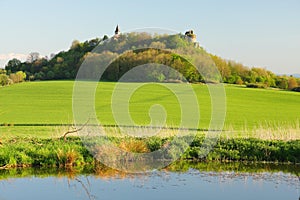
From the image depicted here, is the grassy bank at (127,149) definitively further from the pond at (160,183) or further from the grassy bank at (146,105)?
the grassy bank at (146,105)

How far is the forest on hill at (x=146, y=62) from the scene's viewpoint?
31.7 m

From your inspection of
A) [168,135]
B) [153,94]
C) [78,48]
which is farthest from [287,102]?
[78,48]

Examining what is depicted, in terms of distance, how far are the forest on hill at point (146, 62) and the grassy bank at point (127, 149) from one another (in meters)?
5.68

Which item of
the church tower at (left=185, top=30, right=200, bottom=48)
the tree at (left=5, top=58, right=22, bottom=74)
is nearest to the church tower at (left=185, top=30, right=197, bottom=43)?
the church tower at (left=185, top=30, right=200, bottom=48)

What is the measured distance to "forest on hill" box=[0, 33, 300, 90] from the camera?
31658 mm

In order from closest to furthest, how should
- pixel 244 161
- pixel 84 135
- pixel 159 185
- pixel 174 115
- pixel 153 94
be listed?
pixel 159 185, pixel 244 161, pixel 84 135, pixel 174 115, pixel 153 94

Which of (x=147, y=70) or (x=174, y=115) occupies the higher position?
(x=147, y=70)

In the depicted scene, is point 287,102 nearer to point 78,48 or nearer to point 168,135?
point 168,135

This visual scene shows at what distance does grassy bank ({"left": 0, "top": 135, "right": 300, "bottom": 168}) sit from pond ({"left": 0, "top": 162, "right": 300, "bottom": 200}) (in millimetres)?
734

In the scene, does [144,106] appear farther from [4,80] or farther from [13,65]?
[13,65]

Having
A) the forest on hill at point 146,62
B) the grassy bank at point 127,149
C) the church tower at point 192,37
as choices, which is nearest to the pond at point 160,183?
the grassy bank at point 127,149

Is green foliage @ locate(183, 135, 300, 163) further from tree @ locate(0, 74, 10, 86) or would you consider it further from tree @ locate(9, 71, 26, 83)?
tree @ locate(9, 71, 26, 83)

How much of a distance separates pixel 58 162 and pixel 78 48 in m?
48.9

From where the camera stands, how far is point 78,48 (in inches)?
2500
